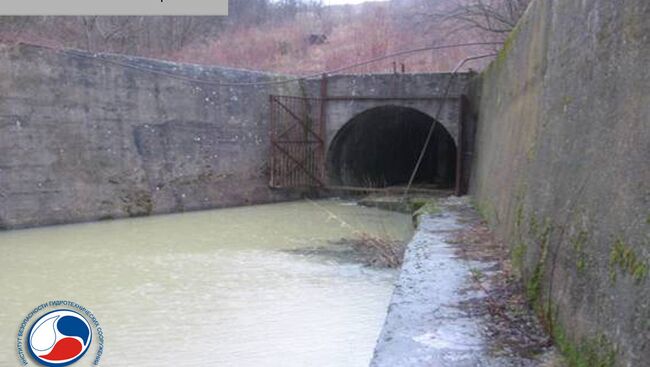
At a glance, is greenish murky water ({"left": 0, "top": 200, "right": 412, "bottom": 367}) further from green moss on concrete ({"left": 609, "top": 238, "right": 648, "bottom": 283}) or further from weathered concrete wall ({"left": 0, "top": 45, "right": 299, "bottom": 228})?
green moss on concrete ({"left": 609, "top": 238, "right": 648, "bottom": 283})

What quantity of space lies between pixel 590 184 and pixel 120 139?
28.1 ft

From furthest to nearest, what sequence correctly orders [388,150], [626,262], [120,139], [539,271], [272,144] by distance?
1. [388,150]
2. [272,144]
3. [120,139]
4. [539,271]
5. [626,262]

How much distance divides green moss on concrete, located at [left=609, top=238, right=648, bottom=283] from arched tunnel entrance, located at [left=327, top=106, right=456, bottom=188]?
1012cm

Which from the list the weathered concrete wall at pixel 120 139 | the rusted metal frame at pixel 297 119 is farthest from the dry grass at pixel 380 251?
the rusted metal frame at pixel 297 119

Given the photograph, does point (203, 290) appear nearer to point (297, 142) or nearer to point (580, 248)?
point (580, 248)

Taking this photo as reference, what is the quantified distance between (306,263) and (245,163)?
5.63 metres

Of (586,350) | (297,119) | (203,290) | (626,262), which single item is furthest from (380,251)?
(297,119)

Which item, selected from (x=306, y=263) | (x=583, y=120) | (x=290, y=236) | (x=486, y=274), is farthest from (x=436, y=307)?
(x=290, y=236)

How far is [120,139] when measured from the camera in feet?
31.6

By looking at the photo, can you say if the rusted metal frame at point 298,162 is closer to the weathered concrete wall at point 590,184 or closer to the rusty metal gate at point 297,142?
the rusty metal gate at point 297,142

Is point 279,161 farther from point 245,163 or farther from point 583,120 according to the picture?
point 583,120

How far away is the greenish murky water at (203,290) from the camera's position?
3.87 metres

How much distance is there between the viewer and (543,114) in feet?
11.8

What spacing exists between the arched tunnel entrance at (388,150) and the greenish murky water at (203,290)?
4.62 m
